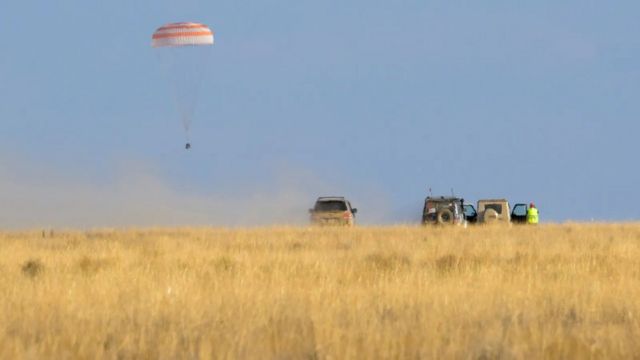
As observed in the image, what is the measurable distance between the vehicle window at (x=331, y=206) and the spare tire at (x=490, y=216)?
6205mm

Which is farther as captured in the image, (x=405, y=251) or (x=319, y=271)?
(x=405, y=251)

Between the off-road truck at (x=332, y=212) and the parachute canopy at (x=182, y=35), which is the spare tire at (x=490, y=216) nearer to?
the off-road truck at (x=332, y=212)

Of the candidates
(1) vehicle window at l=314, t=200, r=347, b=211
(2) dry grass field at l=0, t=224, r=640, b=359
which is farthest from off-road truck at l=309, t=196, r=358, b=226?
(2) dry grass field at l=0, t=224, r=640, b=359

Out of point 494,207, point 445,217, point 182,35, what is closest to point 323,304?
point 182,35

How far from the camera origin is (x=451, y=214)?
148ft

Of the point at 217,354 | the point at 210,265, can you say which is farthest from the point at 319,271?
the point at 217,354

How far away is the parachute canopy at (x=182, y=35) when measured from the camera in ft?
133

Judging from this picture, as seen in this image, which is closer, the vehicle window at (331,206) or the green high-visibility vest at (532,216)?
the vehicle window at (331,206)

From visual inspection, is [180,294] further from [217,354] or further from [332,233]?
[332,233]

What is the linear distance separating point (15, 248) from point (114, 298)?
1691 cm

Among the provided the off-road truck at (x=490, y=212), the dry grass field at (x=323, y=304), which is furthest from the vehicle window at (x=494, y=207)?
the dry grass field at (x=323, y=304)

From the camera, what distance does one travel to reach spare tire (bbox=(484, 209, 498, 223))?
156 feet

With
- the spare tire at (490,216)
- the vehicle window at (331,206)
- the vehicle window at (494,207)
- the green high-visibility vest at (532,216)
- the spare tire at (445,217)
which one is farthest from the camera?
the green high-visibility vest at (532,216)

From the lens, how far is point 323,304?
47.0 ft
